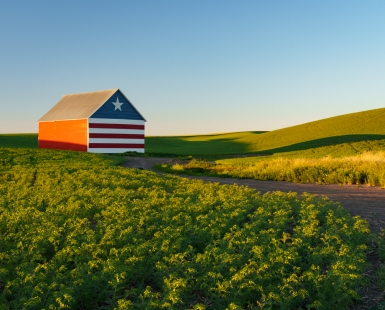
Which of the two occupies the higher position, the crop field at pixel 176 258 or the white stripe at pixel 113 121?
the white stripe at pixel 113 121

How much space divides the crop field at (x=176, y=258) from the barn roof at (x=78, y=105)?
3609 centimetres

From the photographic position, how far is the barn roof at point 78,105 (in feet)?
160

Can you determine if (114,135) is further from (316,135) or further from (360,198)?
(316,135)

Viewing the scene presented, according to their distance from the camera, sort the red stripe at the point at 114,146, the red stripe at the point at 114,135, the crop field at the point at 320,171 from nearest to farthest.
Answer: the crop field at the point at 320,171
the red stripe at the point at 114,146
the red stripe at the point at 114,135

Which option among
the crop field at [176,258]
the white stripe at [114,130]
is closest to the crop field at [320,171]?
the crop field at [176,258]

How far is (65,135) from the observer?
51281mm

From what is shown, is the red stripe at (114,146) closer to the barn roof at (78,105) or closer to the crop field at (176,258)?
the barn roof at (78,105)

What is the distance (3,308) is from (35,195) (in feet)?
33.6

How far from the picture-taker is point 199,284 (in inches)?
283

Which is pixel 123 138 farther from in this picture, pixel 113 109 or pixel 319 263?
pixel 319 263

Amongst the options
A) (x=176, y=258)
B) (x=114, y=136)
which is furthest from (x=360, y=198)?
(x=114, y=136)

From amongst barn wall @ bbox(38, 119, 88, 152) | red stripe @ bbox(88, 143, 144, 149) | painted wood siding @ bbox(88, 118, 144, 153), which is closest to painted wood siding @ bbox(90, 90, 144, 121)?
painted wood siding @ bbox(88, 118, 144, 153)

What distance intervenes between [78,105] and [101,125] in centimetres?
767

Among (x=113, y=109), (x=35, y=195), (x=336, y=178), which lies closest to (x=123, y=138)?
(x=113, y=109)
